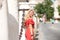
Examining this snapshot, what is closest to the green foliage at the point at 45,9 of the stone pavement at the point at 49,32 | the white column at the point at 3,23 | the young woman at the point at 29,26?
the young woman at the point at 29,26

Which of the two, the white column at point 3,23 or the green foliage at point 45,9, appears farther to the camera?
the green foliage at point 45,9

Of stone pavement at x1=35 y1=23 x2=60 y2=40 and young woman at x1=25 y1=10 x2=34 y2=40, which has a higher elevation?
stone pavement at x1=35 y1=23 x2=60 y2=40

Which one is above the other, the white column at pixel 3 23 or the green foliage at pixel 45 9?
the white column at pixel 3 23

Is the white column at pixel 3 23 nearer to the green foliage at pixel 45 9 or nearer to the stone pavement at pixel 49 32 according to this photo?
the stone pavement at pixel 49 32

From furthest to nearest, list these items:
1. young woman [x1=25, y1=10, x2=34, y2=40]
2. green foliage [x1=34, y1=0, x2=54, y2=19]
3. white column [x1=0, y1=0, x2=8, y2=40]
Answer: green foliage [x1=34, y1=0, x2=54, y2=19] < young woman [x1=25, y1=10, x2=34, y2=40] < white column [x1=0, y1=0, x2=8, y2=40]

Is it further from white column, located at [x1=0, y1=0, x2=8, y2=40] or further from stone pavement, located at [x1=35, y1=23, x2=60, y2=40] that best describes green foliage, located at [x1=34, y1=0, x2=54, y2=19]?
white column, located at [x1=0, y1=0, x2=8, y2=40]

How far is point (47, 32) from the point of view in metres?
0.91

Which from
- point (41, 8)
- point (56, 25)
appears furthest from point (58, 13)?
point (56, 25)

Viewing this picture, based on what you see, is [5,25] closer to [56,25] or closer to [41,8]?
[56,25]

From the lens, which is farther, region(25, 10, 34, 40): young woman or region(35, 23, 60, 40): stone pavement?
region(25, 10, 34, 40): young woman

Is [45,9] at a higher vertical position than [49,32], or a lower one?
lower

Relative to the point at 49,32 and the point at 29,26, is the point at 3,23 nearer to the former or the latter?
the point at 49,32

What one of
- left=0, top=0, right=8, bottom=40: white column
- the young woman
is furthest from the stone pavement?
the young woman

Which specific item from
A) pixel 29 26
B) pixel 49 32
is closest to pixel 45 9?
pixel 29 26
